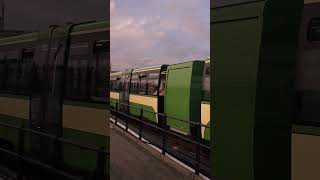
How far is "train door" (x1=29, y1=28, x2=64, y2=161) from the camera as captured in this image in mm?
2967

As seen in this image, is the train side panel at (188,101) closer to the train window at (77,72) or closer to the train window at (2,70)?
the train window at (77,72)

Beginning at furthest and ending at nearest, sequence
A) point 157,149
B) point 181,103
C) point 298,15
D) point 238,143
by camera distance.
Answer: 1. point 181,103
2. point 157,149
3. point 238,143
4. point 298,15

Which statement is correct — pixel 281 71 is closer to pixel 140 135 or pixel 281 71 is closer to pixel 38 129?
pixel 140 135

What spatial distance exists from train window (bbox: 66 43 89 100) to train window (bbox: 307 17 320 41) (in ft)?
4.31

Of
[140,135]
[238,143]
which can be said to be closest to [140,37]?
[140,135]

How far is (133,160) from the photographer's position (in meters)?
2.56

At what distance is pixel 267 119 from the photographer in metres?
2.06

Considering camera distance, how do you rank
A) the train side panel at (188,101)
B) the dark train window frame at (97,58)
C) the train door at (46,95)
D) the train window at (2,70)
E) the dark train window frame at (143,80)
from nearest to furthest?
1. the train side panel at (188,101)
2. the dark train window frame at (97,58)
3. the train door at (46,95)
4. the dark train window frame at (143,80)
5. the train window at (2,70)

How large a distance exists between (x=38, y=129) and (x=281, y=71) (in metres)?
1.87

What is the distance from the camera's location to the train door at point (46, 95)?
2.97 meters

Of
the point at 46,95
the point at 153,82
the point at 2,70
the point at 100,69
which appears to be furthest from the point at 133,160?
the point at 2,70

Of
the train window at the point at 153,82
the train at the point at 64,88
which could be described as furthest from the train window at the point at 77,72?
the train window at the point at 153,82

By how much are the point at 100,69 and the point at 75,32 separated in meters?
0.36

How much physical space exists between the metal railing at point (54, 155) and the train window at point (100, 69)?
0.33 metres
